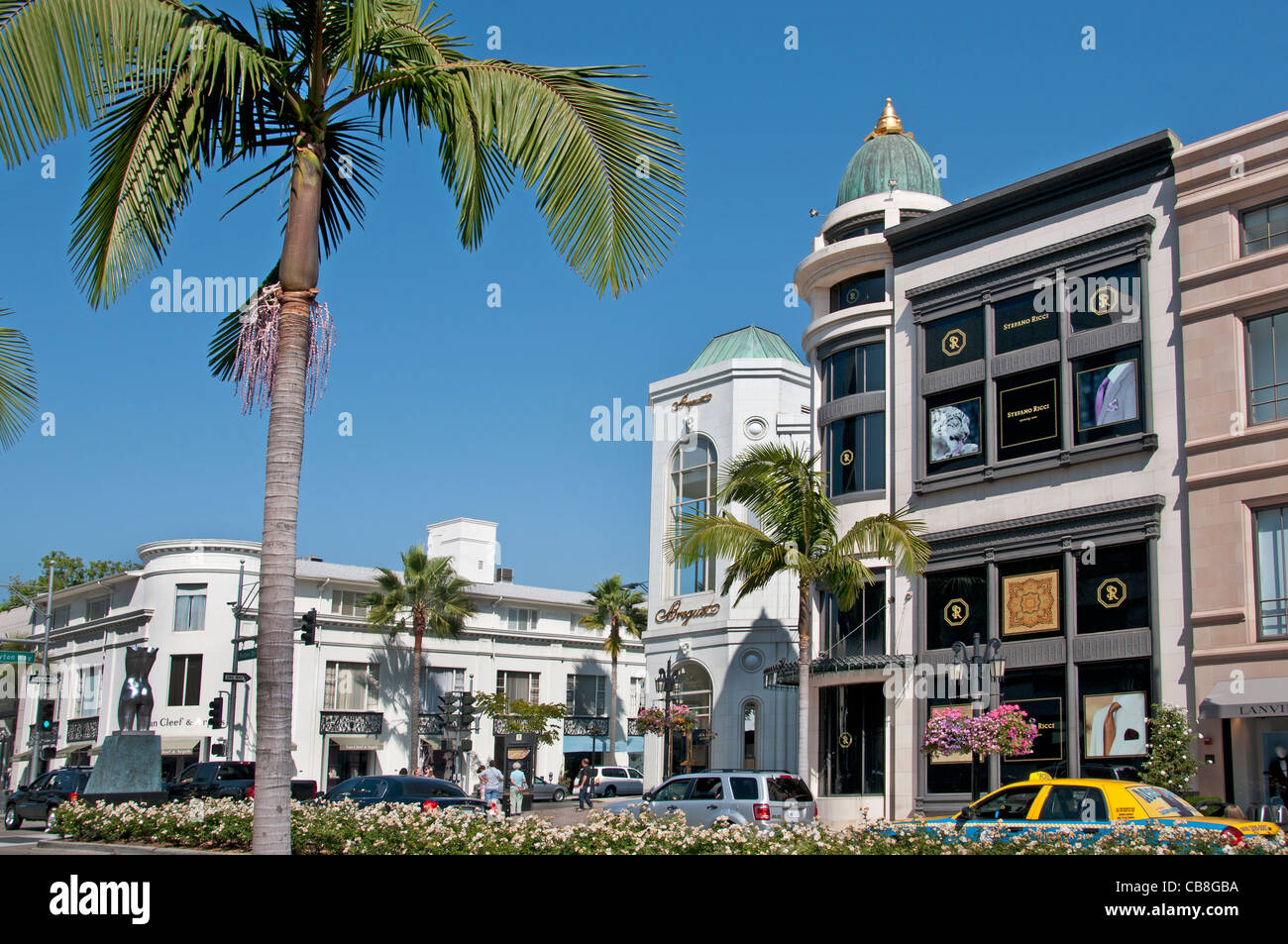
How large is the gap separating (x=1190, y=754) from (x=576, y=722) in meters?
46.9

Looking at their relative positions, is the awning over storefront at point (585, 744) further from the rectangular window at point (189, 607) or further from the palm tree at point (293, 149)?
the palm tree at point (293, 149)

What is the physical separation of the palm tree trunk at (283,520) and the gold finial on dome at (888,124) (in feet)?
112

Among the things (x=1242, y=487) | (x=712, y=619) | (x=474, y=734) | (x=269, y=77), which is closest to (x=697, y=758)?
Result: (x=712, y=619)

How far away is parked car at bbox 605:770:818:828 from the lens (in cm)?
2302

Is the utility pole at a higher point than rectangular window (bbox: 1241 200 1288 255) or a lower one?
lower

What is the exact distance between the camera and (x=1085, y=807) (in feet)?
55.1

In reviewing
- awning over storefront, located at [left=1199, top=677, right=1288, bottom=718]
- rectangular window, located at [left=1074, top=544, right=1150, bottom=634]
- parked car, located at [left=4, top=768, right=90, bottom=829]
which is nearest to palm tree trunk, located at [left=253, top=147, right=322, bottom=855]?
awning over storefront, located at [left=1199, top=677, right=1288, bottom=718]

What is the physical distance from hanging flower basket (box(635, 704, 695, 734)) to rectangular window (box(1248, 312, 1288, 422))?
Answer: 24.1 m

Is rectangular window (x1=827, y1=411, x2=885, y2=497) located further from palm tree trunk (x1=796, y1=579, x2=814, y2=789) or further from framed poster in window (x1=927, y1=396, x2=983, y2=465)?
palm tree trunk (x1=796, y1=579, x2=814, y2=789)

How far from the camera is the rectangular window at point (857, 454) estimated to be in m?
35.4

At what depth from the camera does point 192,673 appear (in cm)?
5888

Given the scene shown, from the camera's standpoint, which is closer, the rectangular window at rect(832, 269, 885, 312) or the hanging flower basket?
the rectangular window at rect(832, 269, 885, 312)

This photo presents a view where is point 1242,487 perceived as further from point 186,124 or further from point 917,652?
point 186,124

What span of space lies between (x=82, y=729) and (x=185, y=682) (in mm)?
11769
